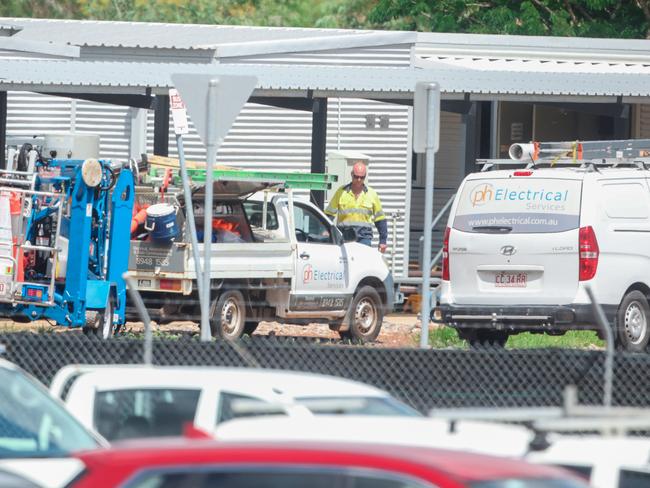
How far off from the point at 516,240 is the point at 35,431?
27.7 ft

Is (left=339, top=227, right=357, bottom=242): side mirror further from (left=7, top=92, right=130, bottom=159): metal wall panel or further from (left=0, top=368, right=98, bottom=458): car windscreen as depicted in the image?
(left=0, top=368, right=98, bottom=458): car windscreen

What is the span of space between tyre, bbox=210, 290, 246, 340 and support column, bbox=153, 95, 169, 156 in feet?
15.0

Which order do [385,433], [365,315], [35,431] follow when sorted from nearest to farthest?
1. [385,433]
2. [35,431]
3. [365,315]

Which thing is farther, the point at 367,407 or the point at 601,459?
the point at 367,407

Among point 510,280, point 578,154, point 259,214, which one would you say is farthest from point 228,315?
point 578,154

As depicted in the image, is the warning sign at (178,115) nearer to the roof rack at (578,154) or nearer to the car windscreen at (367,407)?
the roof rack at (578,154)

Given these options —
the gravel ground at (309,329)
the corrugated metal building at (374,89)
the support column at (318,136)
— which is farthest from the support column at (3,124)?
the support column at (318,136)

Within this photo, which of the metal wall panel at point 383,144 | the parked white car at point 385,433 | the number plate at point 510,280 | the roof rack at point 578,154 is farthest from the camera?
the metal wall panel at point 383,144

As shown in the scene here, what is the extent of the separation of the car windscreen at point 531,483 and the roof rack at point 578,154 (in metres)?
11.1

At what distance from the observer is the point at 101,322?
15609mm

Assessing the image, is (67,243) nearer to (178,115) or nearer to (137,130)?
(178,115)

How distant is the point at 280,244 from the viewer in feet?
56.5

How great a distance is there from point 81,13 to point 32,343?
53032 mm

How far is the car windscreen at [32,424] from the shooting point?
289 inches
